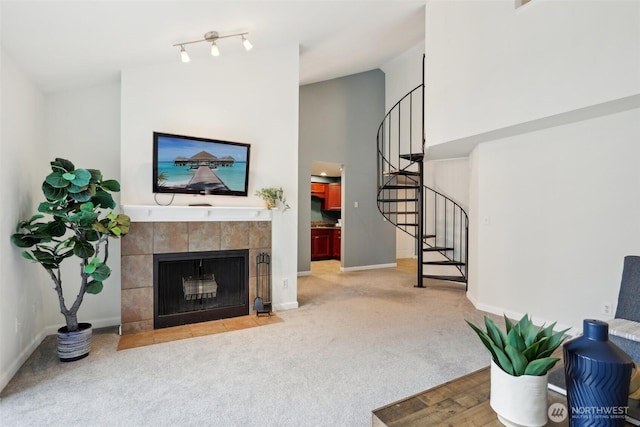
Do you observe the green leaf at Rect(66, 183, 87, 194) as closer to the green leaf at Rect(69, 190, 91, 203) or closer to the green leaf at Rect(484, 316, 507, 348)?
the green leaf at Rect(69, 190, 91, 203)

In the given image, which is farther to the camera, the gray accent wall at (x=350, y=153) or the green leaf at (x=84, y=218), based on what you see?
the gray accent wall at (x=350, y=153)

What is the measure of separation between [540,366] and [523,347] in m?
0.09

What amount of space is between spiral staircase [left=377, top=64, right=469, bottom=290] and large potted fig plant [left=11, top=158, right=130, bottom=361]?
4.26m

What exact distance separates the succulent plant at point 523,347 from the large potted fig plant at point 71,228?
115 inches

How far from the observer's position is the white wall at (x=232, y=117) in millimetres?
3438

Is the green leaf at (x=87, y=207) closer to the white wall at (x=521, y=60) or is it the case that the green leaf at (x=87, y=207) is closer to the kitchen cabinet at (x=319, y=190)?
the white wall at (x=521, y=60)

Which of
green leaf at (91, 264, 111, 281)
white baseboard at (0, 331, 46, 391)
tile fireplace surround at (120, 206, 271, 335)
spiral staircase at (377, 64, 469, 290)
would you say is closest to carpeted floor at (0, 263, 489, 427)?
white baseboard at (0, 331, 46, 391)

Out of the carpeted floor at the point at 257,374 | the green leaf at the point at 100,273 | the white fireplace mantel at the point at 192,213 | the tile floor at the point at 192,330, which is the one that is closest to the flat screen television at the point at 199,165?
the white fireplace mantel at the point at 192,213

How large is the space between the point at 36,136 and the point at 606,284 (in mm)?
5731

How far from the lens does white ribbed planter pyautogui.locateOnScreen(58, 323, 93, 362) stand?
8.89ft

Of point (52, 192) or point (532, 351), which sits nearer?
point (532, 351)

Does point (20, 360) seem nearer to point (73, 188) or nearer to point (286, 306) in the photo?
point (73, 188)

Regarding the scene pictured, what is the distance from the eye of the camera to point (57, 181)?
2.58 m

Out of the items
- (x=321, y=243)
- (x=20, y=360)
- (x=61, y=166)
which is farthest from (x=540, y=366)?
(x=321, y=243)
